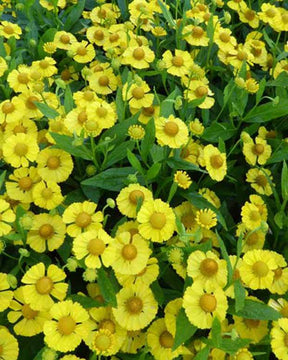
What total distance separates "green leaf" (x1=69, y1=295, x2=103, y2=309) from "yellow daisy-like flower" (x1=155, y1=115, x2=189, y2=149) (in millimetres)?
430

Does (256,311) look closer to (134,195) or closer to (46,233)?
(134,195)

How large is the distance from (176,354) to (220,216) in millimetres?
384

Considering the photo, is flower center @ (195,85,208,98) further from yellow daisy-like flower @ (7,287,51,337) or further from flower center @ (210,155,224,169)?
yellow daisy-like flower @ (7,287,51,337)

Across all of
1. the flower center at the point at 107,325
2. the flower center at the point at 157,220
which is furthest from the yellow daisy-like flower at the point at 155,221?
the flower center at the point at 107,325

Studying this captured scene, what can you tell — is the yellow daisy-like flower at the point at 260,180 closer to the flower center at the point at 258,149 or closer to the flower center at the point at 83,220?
the flower center at the point at 258,149

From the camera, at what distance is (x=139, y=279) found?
1.03 metres

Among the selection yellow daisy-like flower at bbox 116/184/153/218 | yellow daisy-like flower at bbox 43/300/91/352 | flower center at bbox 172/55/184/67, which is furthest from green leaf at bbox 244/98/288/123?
yellow daisy-like flower at bbox 43/300/91/352

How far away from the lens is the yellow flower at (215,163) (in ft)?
4.04

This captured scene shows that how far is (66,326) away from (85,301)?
106mm

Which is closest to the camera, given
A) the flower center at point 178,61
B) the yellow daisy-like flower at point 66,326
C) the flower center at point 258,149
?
the yellow daisy-like flower at point 66,326

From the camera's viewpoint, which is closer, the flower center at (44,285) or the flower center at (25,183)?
the flower center at (44,285)

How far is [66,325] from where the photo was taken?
929mm

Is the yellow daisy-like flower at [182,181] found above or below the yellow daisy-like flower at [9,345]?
above

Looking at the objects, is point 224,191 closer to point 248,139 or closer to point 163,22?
point 248,139
